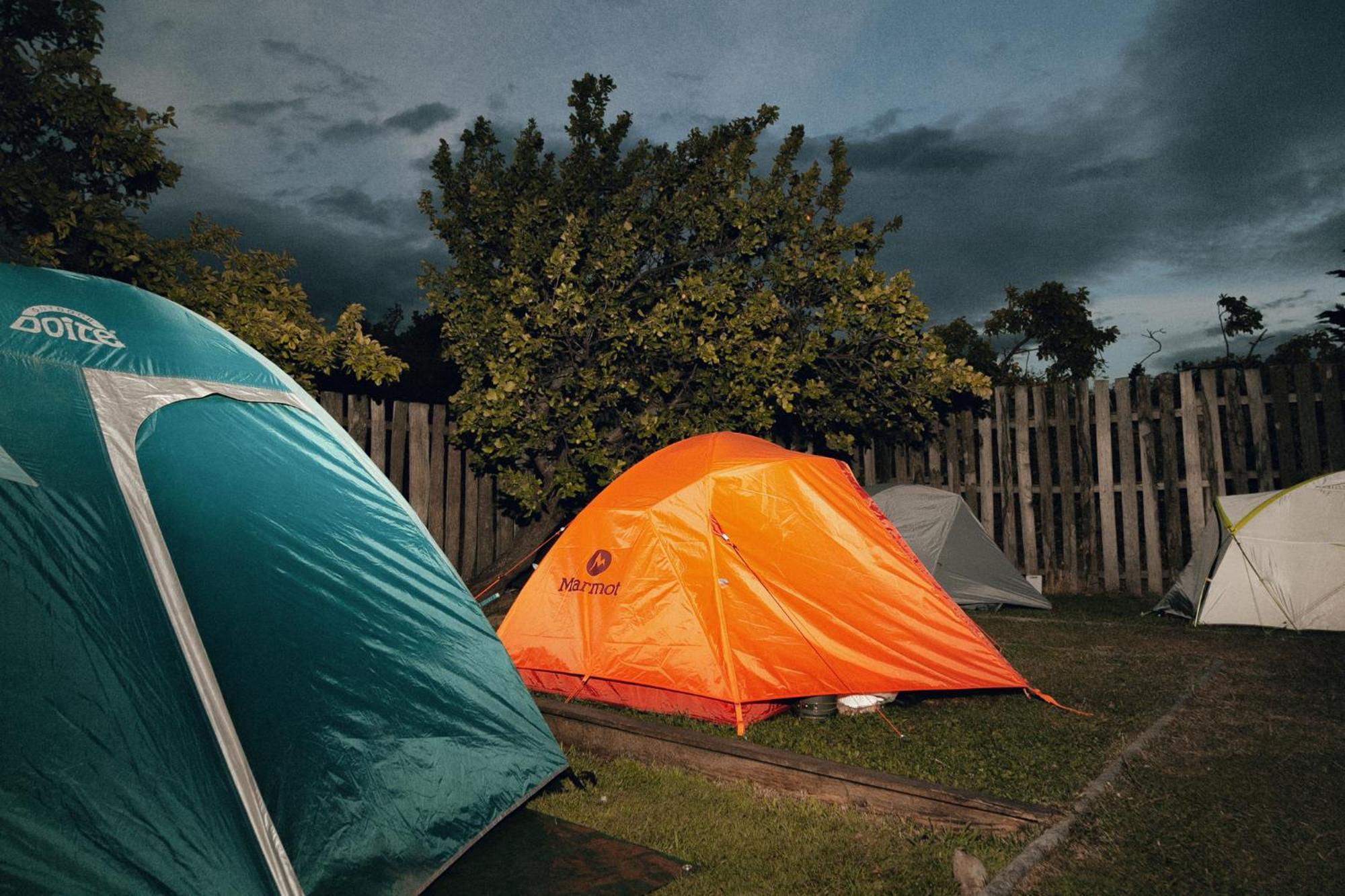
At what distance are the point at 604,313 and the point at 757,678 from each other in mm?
4984

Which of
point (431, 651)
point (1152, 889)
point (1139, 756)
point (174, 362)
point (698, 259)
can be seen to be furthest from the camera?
point (698, 259)

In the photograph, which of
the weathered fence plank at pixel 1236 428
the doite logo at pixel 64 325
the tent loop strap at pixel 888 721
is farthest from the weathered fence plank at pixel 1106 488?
the doite logo at pixel 64 325

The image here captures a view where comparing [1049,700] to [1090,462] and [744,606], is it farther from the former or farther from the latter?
[1090,462]

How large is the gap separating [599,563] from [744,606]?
3.45ft

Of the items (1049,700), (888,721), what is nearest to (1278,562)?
(1049,700)

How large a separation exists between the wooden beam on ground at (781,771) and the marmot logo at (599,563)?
2.93 feet

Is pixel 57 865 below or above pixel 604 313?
below

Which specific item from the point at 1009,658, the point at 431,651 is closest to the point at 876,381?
the point at 1009,658

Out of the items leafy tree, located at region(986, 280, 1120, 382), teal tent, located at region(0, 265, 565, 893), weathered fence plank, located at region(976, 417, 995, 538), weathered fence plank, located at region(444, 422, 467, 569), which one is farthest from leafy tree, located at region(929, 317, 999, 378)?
teal tent, located at region(0, 265, 565, 893)

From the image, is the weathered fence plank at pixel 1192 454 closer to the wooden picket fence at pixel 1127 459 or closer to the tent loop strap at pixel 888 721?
the wooden picket fence at pixel 1127 459

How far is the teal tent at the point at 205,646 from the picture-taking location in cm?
226

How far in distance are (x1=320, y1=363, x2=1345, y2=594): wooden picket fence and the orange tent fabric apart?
3821 millimetres

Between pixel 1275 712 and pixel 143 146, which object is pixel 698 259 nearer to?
pixel 143 146

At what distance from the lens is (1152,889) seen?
9.06 feet
